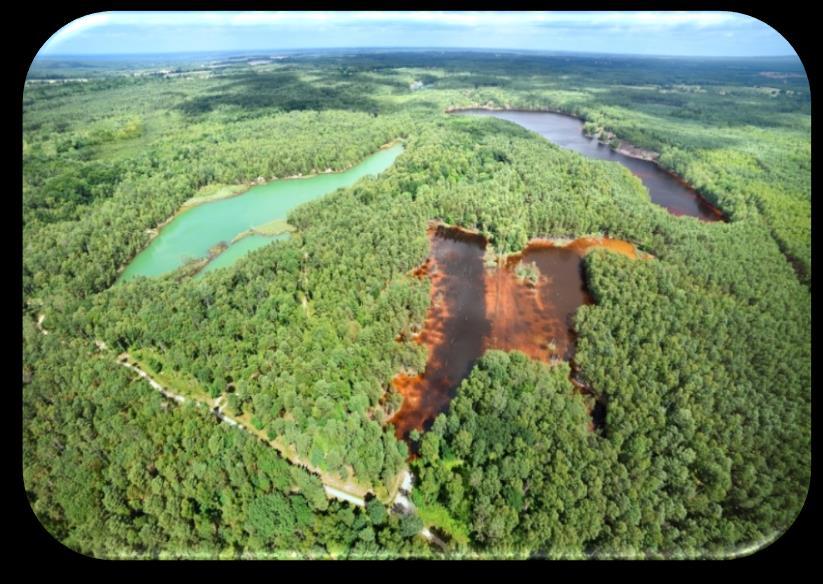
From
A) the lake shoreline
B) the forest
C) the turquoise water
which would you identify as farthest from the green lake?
the lake shoreline

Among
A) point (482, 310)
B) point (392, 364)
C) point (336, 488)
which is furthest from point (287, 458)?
point (482, 310)

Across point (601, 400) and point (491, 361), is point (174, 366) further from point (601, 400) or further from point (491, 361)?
point (601, 400)

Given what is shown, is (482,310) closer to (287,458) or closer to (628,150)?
(287,458)

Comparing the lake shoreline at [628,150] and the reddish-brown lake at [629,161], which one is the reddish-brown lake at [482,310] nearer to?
the lake shoreline at [628,150]

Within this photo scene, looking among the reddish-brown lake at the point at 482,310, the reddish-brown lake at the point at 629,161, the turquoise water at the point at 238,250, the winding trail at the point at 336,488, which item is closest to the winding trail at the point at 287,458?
the winding trail at the point at 336,488

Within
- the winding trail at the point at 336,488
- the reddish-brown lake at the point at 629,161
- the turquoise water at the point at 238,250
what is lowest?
the winding trail at the point at 336,488
